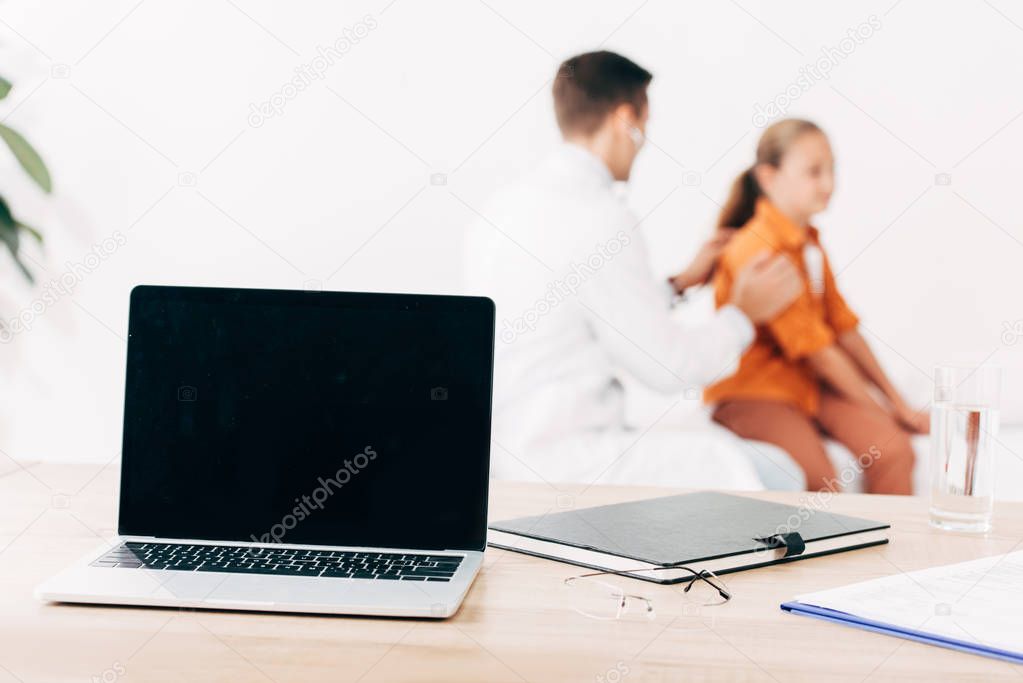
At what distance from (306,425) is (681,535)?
35 centimetres

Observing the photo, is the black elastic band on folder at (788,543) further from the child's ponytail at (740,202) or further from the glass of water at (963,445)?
the child's ponytail at (740,202)

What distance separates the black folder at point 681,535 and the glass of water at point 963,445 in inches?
3.7

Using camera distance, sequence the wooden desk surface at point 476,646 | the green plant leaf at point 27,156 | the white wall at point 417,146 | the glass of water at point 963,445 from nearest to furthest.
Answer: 1. the wooden desk surface at point 476,646
2. the glass of water at point 963,445
3. the green plant leaf at point 27,156
4. the white wall at point 417,146

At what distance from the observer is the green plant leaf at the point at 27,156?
7.93ft

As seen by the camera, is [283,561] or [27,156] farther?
[27,156]

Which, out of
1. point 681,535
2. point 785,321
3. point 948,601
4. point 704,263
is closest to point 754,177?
point 704,263

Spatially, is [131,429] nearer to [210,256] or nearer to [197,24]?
[210,256]

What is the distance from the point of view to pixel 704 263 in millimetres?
2729

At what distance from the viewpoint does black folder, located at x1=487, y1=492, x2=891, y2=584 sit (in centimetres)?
83

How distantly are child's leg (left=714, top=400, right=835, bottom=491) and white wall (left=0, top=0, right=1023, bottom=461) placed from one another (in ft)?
0.96

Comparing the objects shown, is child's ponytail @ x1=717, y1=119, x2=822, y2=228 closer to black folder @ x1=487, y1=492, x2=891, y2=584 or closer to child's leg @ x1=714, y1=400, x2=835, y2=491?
child's leg @ x1=714, y1=400, x2=835, y2=491

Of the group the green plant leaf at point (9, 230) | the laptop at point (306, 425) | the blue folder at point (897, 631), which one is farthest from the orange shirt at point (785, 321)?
the blue folder at point (897, 631)

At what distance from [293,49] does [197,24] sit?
28 cm

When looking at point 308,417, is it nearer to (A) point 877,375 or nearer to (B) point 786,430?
(B) point 786,430
